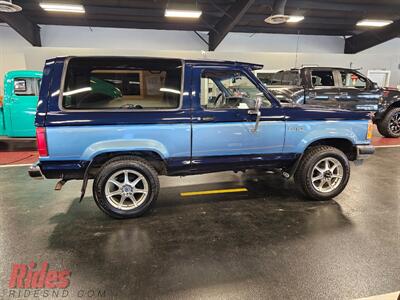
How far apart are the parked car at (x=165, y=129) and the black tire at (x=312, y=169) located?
1cm

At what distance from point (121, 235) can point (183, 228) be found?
0.66m

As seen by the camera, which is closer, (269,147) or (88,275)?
(88,275)

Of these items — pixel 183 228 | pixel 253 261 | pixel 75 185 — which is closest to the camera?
pixel 253 261

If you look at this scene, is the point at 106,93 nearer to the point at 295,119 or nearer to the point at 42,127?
the point at 42,127

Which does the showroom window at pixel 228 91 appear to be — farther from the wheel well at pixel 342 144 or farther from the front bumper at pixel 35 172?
the front bumper at pixel 35 172

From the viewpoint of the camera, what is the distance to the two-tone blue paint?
9.41 feet

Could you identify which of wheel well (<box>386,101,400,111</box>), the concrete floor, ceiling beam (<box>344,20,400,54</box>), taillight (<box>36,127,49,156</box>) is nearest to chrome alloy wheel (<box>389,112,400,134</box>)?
wheel well (<box>386,101,400,111</box>)

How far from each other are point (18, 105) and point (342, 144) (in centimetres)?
699

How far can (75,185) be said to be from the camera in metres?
4.38

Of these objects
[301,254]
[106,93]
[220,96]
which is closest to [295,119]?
[220,96]

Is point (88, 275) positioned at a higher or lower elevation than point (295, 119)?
lower

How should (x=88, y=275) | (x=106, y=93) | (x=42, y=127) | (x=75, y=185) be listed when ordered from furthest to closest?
(x=75, y=185), (x=106, y=93), (x=42, y=127), (x=88, y=275)

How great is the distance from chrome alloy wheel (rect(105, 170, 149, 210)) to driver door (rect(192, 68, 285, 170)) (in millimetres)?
667

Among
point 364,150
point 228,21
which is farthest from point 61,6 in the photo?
point 364,150
